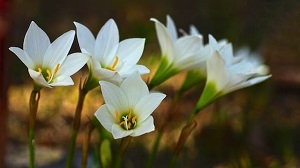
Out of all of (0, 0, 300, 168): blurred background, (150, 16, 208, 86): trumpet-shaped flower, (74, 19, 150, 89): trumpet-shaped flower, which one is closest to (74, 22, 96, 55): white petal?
(74, 19, 150, 89): trumpet-shaped flower

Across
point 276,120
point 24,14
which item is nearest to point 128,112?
point 276,120

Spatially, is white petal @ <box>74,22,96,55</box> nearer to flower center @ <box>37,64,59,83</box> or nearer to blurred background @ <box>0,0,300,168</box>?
flower center @ <box>37,64,59,83</box>

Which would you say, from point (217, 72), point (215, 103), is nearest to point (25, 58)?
point (217, 72)

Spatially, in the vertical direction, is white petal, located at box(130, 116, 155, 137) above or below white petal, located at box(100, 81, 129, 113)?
below

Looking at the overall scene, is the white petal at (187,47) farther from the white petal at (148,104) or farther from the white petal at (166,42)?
the white petal at (148,104)

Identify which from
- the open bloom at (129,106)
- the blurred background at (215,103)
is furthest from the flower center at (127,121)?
the blurred background at (215,103)

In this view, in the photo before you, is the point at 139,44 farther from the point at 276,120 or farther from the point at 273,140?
the point at 276,120
